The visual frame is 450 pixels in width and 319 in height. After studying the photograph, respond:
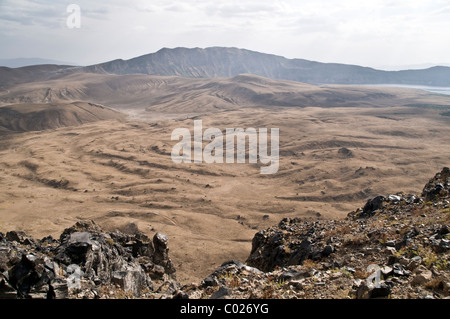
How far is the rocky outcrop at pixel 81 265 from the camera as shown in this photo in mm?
8219

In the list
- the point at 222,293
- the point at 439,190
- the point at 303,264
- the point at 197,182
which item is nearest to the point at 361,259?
the point at 303,264

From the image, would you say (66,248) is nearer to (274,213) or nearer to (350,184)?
(274,213)

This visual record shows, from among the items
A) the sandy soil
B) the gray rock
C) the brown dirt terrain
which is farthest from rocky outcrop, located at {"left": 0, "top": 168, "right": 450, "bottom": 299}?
the sandy soil

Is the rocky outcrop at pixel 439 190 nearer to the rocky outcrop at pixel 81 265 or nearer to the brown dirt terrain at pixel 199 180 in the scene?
the rocky outcrop at pixel 81 265

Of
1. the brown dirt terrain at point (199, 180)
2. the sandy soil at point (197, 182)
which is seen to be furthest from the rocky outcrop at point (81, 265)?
the sandy soil at point (197, 182)

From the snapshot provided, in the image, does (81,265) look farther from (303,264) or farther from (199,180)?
(199,180)

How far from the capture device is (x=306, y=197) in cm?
4375

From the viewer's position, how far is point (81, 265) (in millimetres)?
10992

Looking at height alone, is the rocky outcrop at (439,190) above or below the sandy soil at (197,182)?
above

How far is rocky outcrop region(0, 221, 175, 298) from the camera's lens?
324 inches

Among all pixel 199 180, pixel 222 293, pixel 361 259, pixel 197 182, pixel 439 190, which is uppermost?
pixel 439 190
